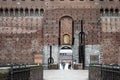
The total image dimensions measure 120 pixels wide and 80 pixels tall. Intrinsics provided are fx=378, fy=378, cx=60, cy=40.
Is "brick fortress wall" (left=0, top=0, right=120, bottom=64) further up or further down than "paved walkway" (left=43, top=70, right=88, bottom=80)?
further up

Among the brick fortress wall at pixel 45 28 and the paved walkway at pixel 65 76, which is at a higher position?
the brick fortress wall at pixel 45 28

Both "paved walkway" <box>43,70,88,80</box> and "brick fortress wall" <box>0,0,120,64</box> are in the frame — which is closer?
"paved walkway" <box>43,70,88,80</box>

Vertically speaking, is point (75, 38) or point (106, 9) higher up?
point (106, 9)

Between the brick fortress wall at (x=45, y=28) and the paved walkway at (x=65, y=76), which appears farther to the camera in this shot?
the brick fortress wall at (x=45, y=28)

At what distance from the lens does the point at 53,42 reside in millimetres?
38688

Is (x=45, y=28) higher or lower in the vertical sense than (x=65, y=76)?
higher

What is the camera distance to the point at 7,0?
39.0 metres

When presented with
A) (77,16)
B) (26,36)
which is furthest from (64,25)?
(26,36)

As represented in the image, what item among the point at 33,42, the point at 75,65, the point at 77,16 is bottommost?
the point at 75,65

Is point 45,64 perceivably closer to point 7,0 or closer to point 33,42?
point 33,42

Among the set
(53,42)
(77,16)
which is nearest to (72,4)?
(77,16)

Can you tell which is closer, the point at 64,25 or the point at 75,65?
the point at 75,65

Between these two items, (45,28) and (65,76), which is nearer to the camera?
(65,76)

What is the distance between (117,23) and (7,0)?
11.6 m
